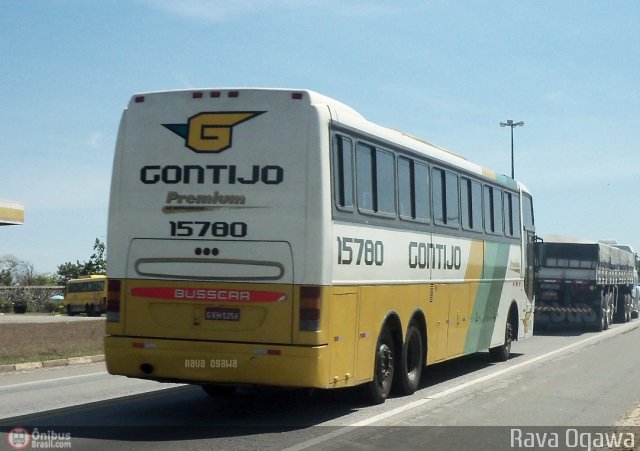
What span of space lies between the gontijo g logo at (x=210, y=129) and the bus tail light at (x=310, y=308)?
6.33ft

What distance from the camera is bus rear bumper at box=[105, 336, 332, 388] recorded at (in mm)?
10695

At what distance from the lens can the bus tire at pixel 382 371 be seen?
12.7 m

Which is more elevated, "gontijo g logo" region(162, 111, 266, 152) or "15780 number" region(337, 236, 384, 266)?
"gontijo g logo" region(162, 111, 266, 152)

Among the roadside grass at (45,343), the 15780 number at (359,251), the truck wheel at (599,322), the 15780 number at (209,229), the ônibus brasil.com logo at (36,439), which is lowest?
the ônibus brasil.com logo at (36,439)

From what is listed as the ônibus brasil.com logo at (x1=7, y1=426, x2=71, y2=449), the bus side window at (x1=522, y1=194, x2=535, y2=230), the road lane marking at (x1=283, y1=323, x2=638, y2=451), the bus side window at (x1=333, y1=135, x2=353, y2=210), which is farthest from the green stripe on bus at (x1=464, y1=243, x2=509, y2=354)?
the ônibus brasil.com logo at (x1=7, y1=426, x2=71, y2=449)

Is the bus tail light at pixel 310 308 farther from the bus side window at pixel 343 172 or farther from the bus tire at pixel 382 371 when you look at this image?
the bus tire at pixel 382 371

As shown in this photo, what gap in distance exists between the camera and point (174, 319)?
36.7ft

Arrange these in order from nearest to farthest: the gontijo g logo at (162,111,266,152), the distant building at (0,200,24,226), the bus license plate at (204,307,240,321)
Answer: the bus license plate at (204,307,240,321) < the gontijo g logo at (162,111,266,152) < the distant building at (0,200,24,226)

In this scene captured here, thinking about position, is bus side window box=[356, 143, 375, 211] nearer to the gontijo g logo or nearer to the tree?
the gontijo g logo

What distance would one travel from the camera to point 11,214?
48.8 meters

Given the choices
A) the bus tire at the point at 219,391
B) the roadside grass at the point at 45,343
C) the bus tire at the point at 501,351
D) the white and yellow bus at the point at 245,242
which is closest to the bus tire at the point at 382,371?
the white and yellow bus at the point at 245,242

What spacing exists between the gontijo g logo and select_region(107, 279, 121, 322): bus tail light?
70.6 inches

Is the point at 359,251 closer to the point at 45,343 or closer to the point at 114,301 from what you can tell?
the point at 114,301

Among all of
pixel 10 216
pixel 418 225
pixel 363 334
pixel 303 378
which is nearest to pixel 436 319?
pixel 418 225
